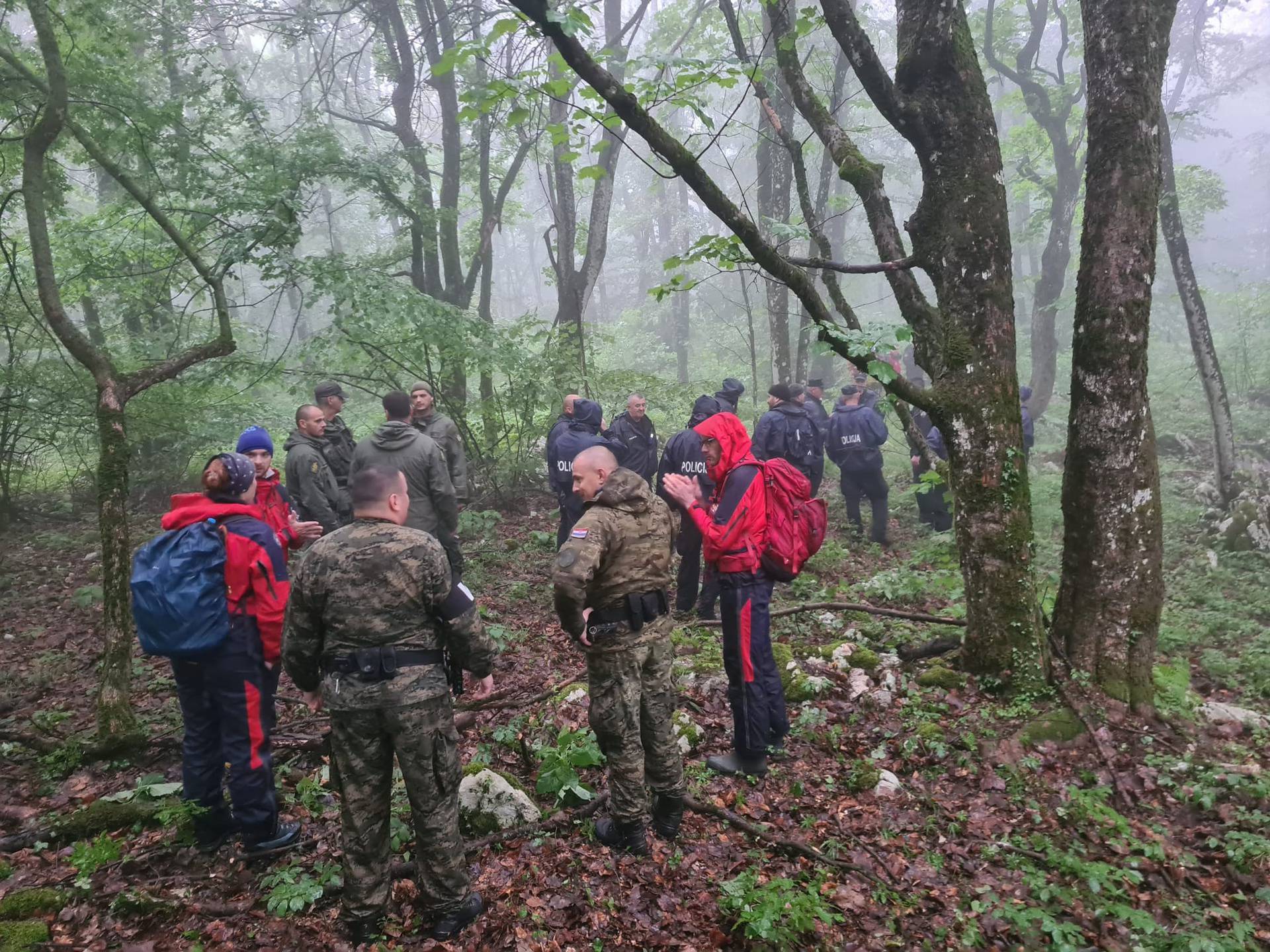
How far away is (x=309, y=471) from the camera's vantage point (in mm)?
7105

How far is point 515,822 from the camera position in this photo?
4160mm

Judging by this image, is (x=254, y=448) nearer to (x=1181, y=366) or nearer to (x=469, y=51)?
(x=469, y=51)

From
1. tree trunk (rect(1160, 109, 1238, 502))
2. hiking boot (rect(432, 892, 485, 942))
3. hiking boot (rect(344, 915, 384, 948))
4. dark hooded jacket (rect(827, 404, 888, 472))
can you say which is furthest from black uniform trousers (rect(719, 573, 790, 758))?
tree trunk (rect(1160, 109, 1238, 502))

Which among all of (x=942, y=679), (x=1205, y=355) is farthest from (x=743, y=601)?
(x=1205, y=355)

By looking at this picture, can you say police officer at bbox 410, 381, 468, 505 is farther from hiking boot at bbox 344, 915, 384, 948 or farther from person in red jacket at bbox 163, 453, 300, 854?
hiking boot at bbox 344, 915, 384, 948

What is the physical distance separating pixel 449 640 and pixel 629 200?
1779 inches

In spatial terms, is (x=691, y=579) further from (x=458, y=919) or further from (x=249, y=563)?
(x=249, y=563)

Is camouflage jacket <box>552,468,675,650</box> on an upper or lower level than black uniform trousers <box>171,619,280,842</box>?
upper

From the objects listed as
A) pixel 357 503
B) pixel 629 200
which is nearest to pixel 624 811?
pixel 357 503

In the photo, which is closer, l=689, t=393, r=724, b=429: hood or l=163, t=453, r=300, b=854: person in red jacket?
l=163, t=453, r=300, b=854: person in red jacket

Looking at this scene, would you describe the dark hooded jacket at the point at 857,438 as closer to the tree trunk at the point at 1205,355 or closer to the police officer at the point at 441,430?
the tree trunk at the point at 1205,355

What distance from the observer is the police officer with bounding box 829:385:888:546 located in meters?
10.2

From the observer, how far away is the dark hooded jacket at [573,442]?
8047mm

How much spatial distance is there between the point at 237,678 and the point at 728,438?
3.39 meters
